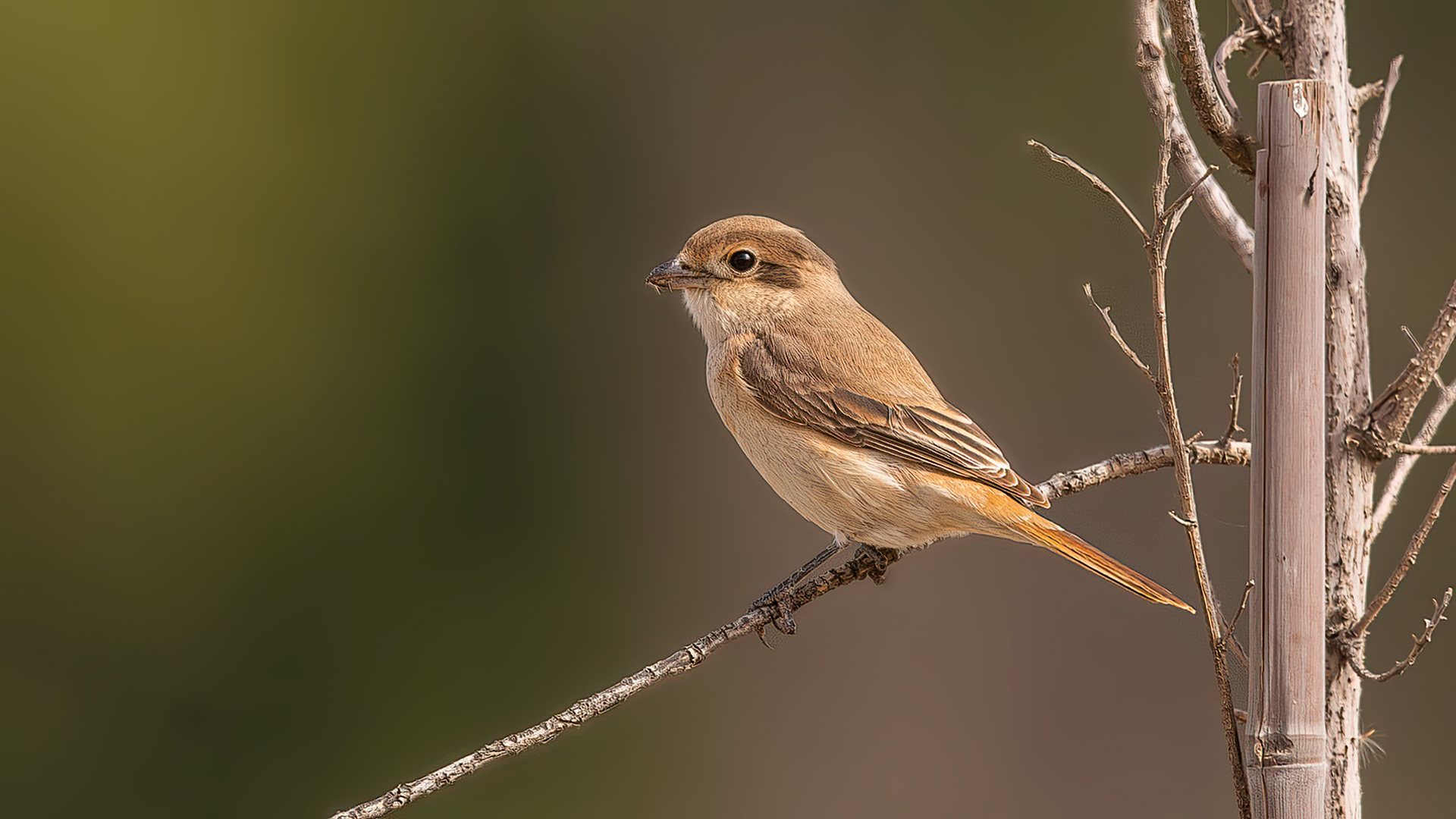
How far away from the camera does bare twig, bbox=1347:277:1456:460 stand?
1534mm

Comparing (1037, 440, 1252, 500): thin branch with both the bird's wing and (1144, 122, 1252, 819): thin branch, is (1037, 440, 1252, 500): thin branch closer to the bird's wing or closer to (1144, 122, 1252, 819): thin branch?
the bird's wing

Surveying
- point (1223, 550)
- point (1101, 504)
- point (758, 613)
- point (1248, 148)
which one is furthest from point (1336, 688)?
point (758, 613)

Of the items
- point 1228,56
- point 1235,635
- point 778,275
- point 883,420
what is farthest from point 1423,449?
point 778,275

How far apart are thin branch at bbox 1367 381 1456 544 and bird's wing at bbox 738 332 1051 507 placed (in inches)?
20.3

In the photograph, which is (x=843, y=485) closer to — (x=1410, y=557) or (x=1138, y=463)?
(x=1138, y=463)

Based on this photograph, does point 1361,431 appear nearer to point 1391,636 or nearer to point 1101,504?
point 1101,504

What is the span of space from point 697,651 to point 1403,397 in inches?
40.4

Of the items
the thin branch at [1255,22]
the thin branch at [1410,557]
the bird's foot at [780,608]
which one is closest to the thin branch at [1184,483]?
the thin branch at [1410,557]

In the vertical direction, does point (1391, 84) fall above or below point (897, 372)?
above

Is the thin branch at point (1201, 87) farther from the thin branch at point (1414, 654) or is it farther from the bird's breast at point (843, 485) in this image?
the bird's breast at point (843, 485)

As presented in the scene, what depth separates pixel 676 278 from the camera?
2.25 metres

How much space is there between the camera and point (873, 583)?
7.73 feet

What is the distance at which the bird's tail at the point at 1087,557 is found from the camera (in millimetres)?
1566

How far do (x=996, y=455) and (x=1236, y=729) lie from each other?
0.75 m
